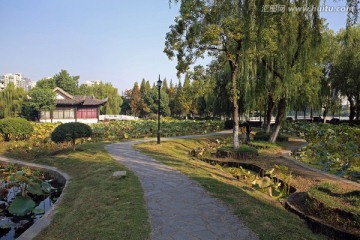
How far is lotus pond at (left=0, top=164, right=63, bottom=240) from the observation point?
19.8ft

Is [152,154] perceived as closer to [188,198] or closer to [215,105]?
[188,198]

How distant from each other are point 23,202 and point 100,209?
2.41 m

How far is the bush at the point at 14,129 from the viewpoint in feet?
54.6

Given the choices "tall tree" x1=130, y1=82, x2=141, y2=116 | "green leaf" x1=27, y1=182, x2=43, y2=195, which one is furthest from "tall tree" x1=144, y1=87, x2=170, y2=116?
"green leaf" x1=27, y1=182, x2=43, y2=195

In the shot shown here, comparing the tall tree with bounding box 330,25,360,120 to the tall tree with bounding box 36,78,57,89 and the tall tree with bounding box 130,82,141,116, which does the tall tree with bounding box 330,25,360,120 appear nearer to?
the tall tree with bounding box 36,78,57,89

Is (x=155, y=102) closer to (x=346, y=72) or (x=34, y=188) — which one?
(x=346, y=72)

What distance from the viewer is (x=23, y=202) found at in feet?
21.2

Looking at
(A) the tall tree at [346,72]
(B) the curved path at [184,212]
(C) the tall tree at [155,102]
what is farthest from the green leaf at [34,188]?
(C) the tall tree at [155,102]

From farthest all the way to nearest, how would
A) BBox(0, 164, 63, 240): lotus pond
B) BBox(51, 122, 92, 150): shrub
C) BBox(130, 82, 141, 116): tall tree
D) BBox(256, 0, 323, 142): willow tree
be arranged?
BBox(130, 82, 141, 116): tall tree
BBox(51, 122, 92, 150): shrub
BBox(256, 0, 323, 142): willow tree
BBox(0, 164, 63, 240): lotus pond

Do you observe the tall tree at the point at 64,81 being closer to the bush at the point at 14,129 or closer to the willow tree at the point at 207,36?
the bush at the point at 14,129

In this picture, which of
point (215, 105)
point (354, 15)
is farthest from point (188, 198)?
point (215, 105)

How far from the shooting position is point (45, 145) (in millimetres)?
15289

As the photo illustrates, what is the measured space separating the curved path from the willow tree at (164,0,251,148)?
5.77 metres

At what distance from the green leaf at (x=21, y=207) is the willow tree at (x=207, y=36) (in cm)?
796
